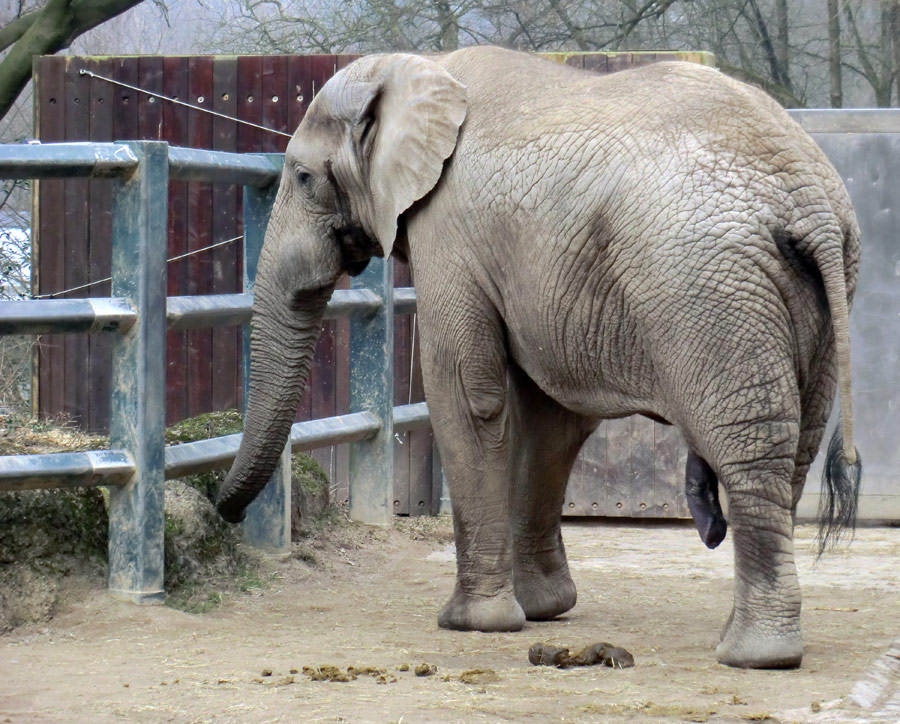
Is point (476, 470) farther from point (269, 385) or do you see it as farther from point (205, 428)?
point (205, 428)

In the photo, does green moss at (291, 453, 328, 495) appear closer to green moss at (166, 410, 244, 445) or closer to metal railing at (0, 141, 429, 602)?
green moss at (166, 410, 244, 445)

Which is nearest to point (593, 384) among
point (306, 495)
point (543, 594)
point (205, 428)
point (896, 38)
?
point (543, 594)

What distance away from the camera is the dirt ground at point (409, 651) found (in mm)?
3857

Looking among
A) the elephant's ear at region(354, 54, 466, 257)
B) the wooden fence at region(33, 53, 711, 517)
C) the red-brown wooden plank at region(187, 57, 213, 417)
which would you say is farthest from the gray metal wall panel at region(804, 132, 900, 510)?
the elephant's ear at region(354, 54, 466, 257)

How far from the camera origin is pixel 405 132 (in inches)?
199

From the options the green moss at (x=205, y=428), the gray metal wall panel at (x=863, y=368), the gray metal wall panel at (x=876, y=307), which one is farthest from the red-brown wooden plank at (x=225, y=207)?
the gray metal wall panel at (x=876, y=307)

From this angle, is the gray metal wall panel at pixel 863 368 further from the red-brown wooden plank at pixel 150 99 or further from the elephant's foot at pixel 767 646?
the elephant's foot at pixel 767 646

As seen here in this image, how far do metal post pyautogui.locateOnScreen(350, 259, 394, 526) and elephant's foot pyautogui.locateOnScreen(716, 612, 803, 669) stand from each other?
2.99 metres

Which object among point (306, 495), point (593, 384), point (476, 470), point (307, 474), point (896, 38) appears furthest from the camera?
point (896, 38)

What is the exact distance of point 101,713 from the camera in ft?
12.5

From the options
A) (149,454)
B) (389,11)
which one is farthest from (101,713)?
(389,11)

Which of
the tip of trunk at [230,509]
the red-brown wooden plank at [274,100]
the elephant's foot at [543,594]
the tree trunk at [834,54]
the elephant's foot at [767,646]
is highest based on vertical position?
the tree trunk at [834,54]

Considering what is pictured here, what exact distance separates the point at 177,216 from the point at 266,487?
2.59m

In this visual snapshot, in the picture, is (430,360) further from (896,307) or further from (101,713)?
(896,307)
